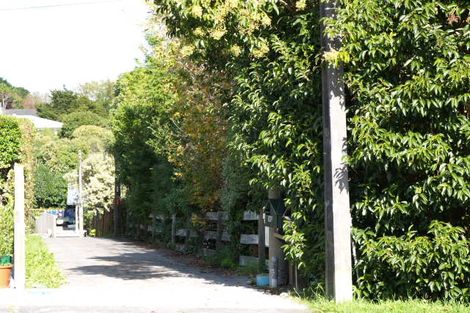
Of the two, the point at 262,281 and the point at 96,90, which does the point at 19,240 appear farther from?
the point at 96,90

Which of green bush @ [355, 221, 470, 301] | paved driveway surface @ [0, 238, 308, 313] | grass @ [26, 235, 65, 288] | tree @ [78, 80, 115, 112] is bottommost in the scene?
paved driveway surface @ [0, 238, 308, 313]

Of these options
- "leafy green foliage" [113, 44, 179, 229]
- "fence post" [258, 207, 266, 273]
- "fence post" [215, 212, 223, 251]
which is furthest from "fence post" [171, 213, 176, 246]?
"fence post" [258, 207, 266, 273]

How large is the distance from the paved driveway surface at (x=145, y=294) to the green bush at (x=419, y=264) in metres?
1.27

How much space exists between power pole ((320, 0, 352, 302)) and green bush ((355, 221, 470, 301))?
0.91 ft

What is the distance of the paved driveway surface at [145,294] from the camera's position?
10.4 m

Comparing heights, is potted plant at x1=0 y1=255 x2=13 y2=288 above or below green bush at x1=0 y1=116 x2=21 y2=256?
below

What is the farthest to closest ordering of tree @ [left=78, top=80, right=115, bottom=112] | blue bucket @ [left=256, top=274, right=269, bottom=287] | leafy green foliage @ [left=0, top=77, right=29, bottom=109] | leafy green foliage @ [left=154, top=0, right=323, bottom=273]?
leafy green foliage @ [left=0, top=77, right=29, bottom=109] < tree @ [left=78, top=80, right=115, bottom=112] < blue bucket @ [left=256, top=274, right=269, bottom=287] < leafy green foliage @ [left=154, top=0, right=323, bottom=273]

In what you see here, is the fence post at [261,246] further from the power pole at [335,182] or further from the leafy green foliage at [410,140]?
the leafy green foliage at [410,140]

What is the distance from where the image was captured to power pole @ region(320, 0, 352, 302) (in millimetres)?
10625

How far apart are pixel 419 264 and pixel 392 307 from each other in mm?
767

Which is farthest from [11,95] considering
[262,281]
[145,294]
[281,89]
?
[281,89]

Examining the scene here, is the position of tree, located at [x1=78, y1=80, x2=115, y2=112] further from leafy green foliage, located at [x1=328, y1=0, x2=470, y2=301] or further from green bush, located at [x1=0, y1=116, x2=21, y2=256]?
leafy green foliage, located at [x1=328, y1=0, x2=470, y2=301]

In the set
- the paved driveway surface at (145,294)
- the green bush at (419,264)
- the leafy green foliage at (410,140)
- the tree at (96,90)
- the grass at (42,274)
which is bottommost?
the paved driveway surface at (145,294)

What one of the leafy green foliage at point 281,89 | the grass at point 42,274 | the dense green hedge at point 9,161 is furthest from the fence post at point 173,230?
the leafy green foliage at point 281,89
